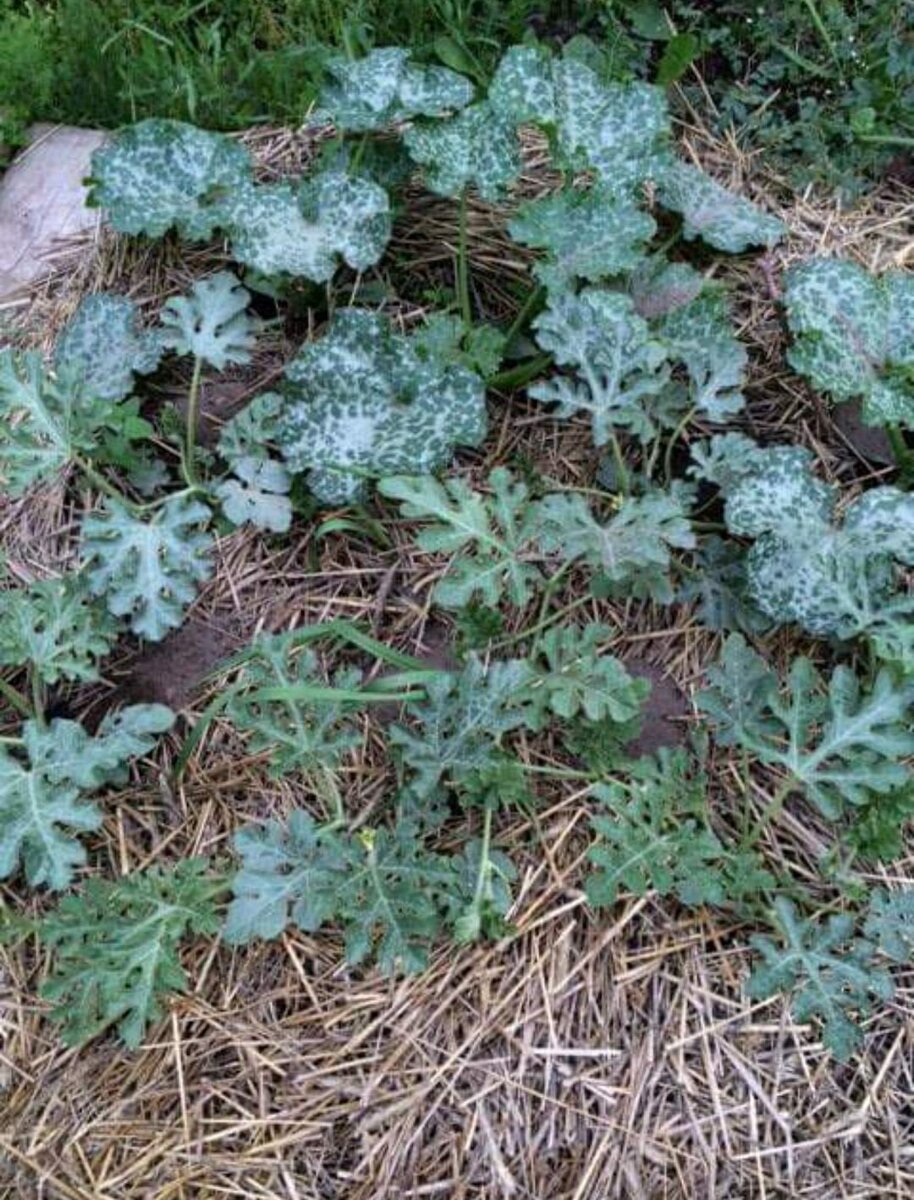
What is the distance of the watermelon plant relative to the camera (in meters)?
1.76

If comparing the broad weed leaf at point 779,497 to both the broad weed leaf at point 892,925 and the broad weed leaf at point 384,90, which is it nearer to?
the broad weed leaf at point 892,925

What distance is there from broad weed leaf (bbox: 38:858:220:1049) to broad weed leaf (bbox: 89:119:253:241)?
43.3 inches

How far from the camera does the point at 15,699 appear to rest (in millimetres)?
1942

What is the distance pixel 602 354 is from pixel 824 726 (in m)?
0.68

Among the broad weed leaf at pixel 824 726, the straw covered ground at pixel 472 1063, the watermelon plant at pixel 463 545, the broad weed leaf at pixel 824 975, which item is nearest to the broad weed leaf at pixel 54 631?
the watermelon plant at pixel 463 545

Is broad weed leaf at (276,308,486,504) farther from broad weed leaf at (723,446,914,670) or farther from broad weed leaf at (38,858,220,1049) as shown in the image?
broad weed leaf at (38,858,220,1049)

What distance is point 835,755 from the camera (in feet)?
6.07

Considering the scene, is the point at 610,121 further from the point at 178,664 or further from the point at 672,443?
the point at 178,664

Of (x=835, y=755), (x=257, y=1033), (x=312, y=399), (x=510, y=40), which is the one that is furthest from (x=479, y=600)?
(x=510, y=40)

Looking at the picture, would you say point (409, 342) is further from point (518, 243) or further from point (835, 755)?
point (835, 755)

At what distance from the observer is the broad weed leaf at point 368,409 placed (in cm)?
205

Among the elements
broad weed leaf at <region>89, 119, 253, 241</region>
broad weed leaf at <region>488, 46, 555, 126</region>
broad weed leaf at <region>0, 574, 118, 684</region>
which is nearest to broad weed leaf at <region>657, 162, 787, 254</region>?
broad weed leaf at <region>488, 46, 555, 126</region>

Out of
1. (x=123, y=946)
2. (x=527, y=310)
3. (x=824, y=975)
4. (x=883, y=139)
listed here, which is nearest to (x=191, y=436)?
(x=527, y=310)

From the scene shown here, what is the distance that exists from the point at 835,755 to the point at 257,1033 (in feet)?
3.00
